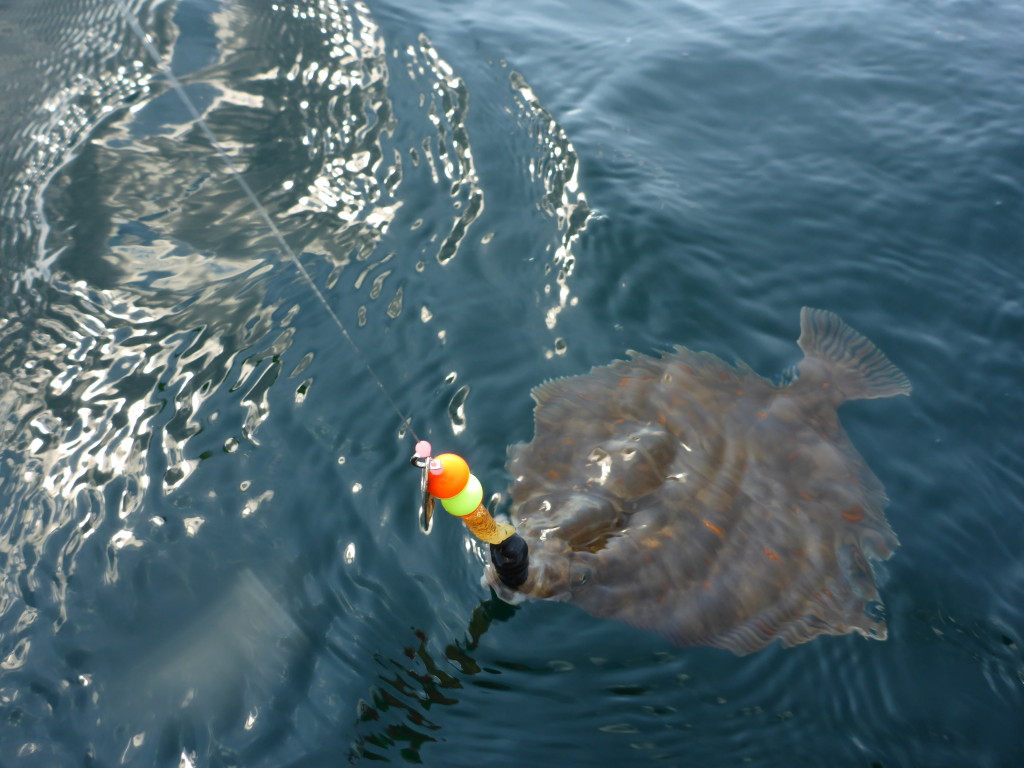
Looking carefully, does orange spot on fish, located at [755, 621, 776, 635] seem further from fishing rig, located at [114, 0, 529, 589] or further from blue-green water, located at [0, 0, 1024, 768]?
fishing rig, located at [114, 0, 529, 589]

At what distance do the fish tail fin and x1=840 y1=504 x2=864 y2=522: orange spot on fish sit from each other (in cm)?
87

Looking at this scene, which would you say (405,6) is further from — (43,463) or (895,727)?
(895,727)

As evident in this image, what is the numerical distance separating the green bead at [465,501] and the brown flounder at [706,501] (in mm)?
922

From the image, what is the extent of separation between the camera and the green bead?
106 inches

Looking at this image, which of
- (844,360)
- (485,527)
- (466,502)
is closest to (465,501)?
(466,502)

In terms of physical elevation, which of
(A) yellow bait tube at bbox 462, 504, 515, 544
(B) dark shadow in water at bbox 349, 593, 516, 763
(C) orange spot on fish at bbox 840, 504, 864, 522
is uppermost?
(A) yellow bait tube at bbox 462, 504, 515, 544

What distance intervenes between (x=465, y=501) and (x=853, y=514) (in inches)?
94.7

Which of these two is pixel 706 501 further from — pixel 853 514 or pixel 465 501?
pixel 465 501

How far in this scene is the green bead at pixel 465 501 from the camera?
2.70m

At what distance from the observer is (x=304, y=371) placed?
4711 mm

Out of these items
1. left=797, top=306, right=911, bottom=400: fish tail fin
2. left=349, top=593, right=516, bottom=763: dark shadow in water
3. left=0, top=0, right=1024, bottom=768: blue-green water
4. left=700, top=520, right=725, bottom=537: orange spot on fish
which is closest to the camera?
left=349, top=593, right=516, bottom=763: dark shadow in water

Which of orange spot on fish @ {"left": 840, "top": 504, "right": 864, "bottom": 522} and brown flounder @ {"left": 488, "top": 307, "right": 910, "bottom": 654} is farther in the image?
orange spot on fish @ {"left": 840, "top": 504, "right": 864, "bottom": 522}

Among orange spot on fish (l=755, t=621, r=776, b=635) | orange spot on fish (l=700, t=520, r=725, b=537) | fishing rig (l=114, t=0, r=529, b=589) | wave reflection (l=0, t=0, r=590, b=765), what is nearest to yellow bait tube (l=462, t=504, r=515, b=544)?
fishing rig (l=114, t=0, r=529, b=589)

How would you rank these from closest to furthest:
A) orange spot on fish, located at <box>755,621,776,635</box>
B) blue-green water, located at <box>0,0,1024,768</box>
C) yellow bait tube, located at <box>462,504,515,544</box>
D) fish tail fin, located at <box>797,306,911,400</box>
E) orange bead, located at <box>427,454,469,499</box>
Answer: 1. orange bead, located at <box>427,454,469,499</box>
2. yellow bait tube, located at <box>462,504,515,544</box>
3. blue-green water, located at <box>0,0,1024,768</box>
4. orange spot on fish, located at <box>755,621,776,635</box>
5. fish tail fin, located at <box>797,306,911,400</box>
